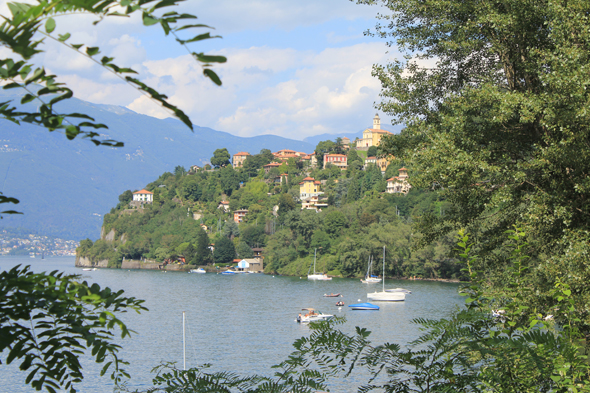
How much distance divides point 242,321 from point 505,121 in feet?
89.6

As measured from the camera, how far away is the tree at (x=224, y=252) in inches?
3282

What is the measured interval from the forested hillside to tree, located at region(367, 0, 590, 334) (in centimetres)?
3779

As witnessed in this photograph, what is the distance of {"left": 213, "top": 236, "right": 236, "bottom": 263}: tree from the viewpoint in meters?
83.4

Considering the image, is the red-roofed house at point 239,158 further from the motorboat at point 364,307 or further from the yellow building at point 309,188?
the motorboat at point 364,307

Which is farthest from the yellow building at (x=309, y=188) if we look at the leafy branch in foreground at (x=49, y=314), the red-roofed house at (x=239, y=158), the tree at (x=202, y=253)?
the leafy branch in foreground at (x=49, y=314)

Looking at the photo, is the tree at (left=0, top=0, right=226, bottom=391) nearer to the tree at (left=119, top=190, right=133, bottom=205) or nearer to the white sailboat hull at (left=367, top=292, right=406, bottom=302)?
the white sailboat hull at (left=367, top=292, right=406, bottom=302)

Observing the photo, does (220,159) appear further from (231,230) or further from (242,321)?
→ (242,321)

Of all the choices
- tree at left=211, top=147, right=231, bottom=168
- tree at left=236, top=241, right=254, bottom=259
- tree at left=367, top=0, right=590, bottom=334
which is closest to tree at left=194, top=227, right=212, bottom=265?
tree at left=236, top=241, right=254, bottom=259

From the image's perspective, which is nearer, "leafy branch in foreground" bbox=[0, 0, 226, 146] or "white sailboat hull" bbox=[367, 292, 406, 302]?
"leafy branch in foreground" bbox=[0, 0, 226, 146]

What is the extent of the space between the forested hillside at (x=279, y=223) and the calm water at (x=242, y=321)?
161 inches

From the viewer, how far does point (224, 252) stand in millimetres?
83375

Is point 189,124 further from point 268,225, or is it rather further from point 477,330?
point 268,225

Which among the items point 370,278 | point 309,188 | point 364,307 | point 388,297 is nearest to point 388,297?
point 388,297

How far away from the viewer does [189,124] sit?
1.30 meters
